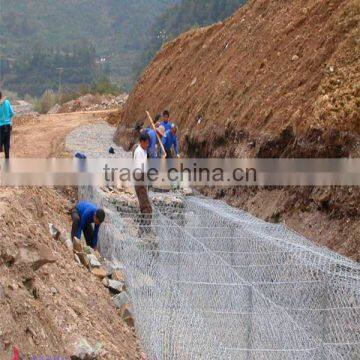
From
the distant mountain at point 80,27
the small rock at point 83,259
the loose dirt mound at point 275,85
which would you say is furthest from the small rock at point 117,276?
the distant mountain at point 80,27

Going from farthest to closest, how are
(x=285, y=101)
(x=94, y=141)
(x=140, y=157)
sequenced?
(x=94, y=141) → (x=285, y=101) → (x=140, y=157)

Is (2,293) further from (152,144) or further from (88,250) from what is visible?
(152,144)

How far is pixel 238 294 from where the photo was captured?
5.58 m

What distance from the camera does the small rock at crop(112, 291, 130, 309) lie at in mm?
6387

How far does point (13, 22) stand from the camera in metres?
113

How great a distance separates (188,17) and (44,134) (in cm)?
6346

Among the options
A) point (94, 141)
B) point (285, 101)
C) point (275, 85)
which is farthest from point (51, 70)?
point (285, 101)

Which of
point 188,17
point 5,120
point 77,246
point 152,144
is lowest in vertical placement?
point 77,246

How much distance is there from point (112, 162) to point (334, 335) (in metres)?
7.69

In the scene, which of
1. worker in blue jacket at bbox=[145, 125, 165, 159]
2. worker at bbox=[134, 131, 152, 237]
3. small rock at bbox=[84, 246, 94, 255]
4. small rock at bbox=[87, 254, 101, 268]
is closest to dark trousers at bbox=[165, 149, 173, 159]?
worker in blue jacket at bbox=[145, 125, 165, 159]

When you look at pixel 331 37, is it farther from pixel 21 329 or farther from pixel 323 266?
pixel 21 329

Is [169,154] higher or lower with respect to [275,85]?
lower

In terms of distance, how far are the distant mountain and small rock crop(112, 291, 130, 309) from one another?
99009 millimetres

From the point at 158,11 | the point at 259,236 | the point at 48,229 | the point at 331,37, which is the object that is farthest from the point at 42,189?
the point at 158,11
